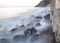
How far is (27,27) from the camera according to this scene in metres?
1.32

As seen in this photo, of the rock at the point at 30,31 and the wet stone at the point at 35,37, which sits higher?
the rock at the point at 30,31

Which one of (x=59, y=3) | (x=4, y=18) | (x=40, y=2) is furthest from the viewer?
(x=40, y=2)

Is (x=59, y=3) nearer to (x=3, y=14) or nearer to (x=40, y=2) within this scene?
(x=40, y=2)

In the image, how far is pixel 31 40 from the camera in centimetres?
124

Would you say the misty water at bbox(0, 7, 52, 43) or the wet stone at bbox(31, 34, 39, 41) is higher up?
the misty water at bbox(0, 7, 52, 43)

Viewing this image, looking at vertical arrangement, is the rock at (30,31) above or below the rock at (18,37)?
above

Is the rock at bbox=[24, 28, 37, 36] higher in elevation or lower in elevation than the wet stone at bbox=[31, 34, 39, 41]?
higher

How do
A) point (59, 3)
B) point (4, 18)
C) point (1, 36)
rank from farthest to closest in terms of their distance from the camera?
point (4, 18), point (1, 36), point (59, 3)

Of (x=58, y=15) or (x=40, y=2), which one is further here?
(x=40, y=2)

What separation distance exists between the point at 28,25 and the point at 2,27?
0.76 feet

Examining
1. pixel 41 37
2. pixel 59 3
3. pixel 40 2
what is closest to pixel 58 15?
pixel 59 3

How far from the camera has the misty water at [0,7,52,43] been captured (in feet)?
4.06

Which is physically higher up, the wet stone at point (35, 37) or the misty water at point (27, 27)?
the misty water at point (27, 27)

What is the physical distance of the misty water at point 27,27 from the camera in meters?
1.24
